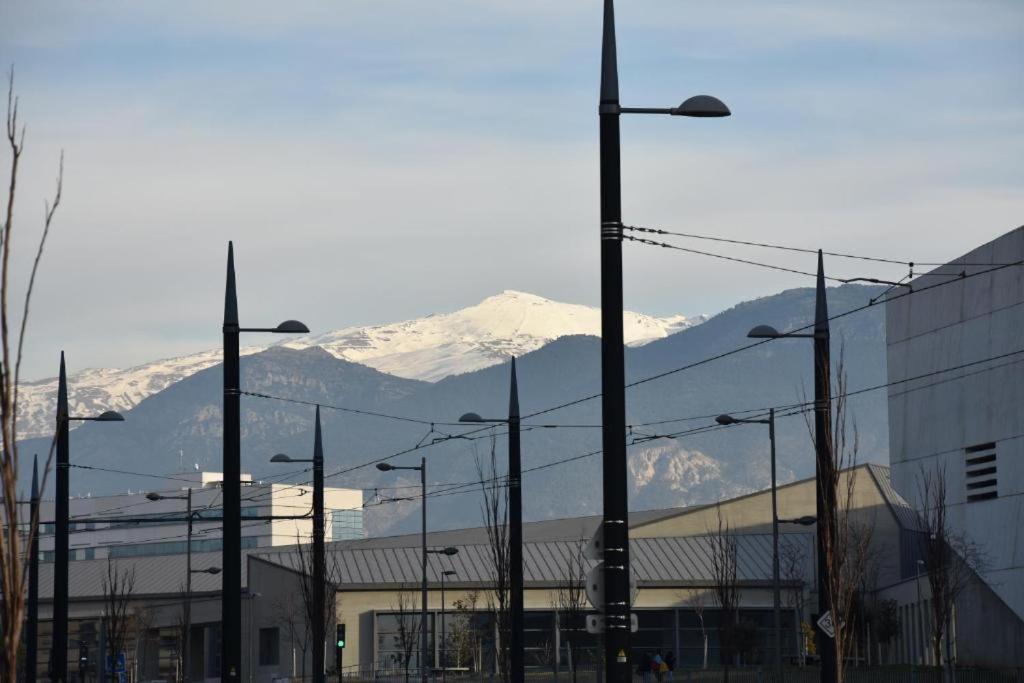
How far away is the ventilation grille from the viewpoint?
228 feet

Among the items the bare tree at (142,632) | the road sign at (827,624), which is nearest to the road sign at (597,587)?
the road sign at (827,624)

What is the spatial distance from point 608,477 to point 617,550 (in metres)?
0.77

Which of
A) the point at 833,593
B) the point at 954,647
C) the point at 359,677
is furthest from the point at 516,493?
the point at 359,677

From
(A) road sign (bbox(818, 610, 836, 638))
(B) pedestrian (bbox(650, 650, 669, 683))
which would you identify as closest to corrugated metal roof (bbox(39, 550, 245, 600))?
(B) pedestrian (bbox(650, 650, 669, 683))

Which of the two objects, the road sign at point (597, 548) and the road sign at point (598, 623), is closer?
the road sign at point (598, 623)

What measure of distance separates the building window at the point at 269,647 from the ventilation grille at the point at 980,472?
50274 millimetres

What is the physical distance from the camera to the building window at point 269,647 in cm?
10775

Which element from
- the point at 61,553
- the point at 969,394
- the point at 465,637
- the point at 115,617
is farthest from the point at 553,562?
the point at 61,553

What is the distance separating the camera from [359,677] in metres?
94.7

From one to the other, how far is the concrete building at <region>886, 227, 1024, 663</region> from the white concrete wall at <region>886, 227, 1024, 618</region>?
0.14 feet

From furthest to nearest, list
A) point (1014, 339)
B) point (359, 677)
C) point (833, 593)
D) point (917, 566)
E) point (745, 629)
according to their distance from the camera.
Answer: point (359, 677)
point (917, 566)
point (745, 629)
point (1014, 339)
point (833, 593)

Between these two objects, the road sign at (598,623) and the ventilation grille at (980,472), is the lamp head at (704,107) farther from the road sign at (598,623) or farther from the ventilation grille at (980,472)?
the ventilation grille at (980,472)

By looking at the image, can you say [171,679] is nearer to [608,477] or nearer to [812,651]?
[812,651]

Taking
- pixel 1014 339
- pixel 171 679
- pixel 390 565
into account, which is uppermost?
pixel 1014 339
